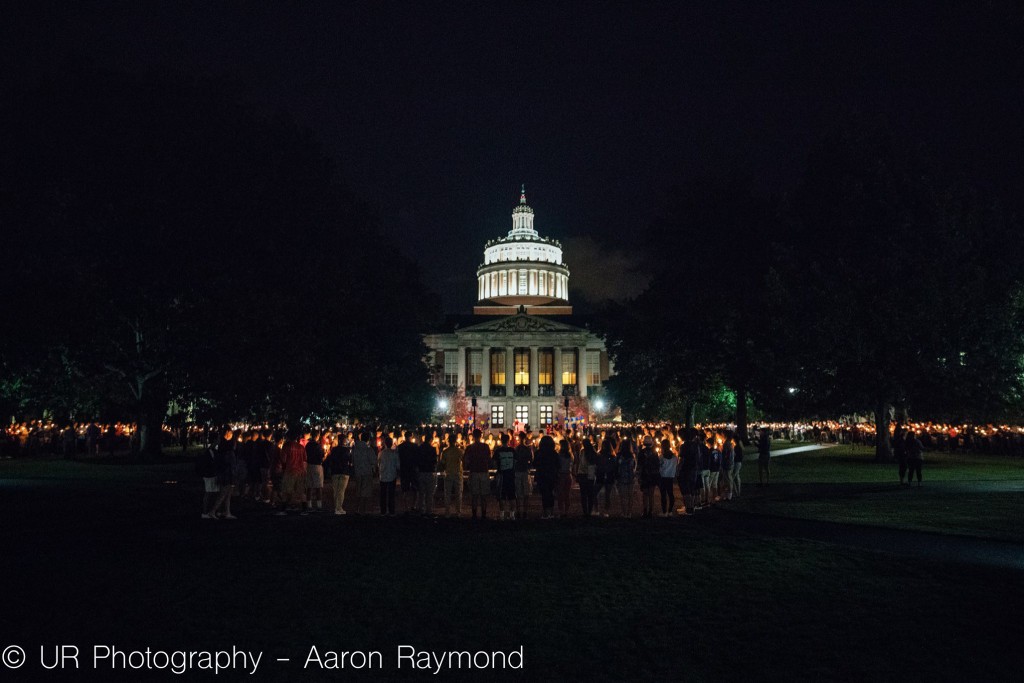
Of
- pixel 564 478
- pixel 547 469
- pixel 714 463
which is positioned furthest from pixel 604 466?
pixel 714 463

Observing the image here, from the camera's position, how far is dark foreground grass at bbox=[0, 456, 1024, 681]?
7539 mm

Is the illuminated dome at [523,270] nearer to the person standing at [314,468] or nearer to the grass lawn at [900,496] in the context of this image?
the grass lawn at [900,496]

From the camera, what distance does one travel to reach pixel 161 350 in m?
36.3

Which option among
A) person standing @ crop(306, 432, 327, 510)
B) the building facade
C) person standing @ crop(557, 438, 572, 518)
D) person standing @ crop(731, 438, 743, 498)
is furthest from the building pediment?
person standing @ crop(557, 438, 572, 518)

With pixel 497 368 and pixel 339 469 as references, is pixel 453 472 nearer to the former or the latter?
pixel 339 469

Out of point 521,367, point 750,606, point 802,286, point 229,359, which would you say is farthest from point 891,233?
point 521,367

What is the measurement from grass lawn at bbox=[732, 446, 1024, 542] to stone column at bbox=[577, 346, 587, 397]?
78.2m

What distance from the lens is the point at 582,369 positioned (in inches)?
4454

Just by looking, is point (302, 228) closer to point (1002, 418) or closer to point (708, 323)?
point (708, 323)

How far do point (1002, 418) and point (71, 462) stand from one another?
45.3 meters

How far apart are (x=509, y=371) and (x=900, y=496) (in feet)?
302

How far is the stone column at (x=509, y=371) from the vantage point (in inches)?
4385

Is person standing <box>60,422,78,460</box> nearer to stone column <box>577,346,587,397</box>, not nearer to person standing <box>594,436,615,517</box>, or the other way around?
person standing <box>594,436,615,517</box>

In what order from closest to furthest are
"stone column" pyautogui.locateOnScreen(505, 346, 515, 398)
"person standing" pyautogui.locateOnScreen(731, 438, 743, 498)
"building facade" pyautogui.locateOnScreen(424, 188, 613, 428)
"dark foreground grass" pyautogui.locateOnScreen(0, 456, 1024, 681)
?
"dark foreground grass" pyautogui.locateOnScreen(0, 456, 1024, 681), "person standing" pyautogui.locateOnScreen(731, 438, 743, 498), "building facade" pyautogui.locateOnScreen(424, 188, 613, 428), "stone column" pyautogui.locateOnScreen(505, 346, 515, 398)
